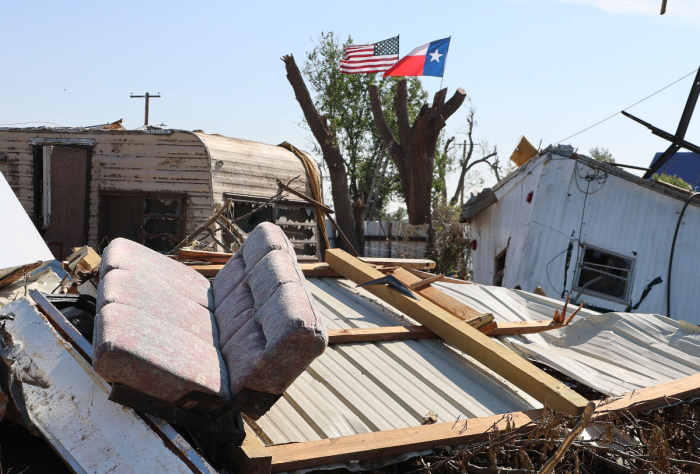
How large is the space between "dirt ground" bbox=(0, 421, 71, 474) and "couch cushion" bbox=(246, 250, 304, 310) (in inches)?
49.7

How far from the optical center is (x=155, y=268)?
12.2 feet

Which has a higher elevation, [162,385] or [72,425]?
[162,385]

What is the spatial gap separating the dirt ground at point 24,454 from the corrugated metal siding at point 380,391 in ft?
3.48

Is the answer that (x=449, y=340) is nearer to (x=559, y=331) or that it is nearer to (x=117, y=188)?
(x=559, y=331)

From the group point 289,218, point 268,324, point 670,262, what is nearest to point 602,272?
point 670,262

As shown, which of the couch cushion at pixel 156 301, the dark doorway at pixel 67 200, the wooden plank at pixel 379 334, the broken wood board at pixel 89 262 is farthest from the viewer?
the dark doorway at pixel 67 200

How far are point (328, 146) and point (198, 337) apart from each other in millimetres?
12488

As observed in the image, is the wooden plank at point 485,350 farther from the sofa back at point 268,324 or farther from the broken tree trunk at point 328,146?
the broken tree trunk at point 328,146

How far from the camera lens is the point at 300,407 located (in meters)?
3.26

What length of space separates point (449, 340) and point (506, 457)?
1.11 meters

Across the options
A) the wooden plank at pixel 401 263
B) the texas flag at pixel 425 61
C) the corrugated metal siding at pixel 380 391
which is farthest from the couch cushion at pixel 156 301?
the texas flag at pixel 425 61

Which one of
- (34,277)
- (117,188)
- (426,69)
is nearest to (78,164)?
(117,188)

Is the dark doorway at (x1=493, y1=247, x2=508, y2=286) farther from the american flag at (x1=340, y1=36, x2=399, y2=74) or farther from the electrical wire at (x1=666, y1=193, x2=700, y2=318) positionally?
the american flag at (x1=340, y1=36, x2=399, y2=74)

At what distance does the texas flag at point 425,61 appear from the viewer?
15.4m
